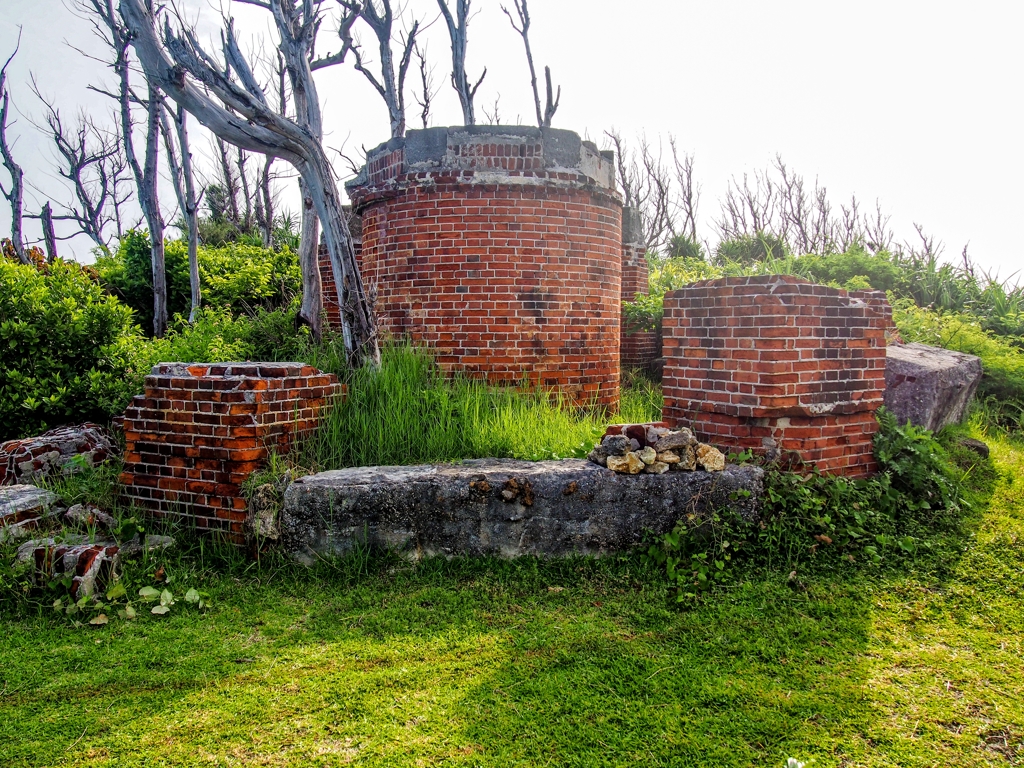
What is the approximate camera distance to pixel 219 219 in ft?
64.7

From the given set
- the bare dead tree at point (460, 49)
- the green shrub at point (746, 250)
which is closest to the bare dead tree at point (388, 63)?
the bare dead tree at point (460, 49)

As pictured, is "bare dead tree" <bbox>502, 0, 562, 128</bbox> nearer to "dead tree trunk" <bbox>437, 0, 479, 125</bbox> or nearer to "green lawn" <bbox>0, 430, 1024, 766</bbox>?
"dead tree trunk" <bbox>437, 0, 479, 125</bbox>

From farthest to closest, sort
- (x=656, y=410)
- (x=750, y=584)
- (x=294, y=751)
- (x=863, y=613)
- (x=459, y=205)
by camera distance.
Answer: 1. (x=656, y=410)
2. (x=459, y=205)
3. (x=750, y=584)
4. (x=863, y=613)
5. (x=294, y=751)

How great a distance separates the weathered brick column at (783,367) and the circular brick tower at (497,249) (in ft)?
5.97

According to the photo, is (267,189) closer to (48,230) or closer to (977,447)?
(48,230)

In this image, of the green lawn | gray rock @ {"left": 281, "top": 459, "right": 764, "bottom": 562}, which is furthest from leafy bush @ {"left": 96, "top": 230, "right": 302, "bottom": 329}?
the green lawn

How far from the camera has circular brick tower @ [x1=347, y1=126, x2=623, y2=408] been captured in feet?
20.3

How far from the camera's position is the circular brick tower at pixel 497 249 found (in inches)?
Answer: 243

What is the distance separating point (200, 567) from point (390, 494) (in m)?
1.31

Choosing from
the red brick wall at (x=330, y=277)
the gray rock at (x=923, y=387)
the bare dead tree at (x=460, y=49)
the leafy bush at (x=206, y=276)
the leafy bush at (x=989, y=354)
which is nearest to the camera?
the gray rock at (x=923, y=387)

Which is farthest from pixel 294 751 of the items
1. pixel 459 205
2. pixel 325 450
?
pixel 459 205

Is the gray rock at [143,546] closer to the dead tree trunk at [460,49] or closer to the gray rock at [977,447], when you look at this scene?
the gray rock at [977,447]

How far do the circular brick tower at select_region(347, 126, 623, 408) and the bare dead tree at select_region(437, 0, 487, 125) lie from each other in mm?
14201

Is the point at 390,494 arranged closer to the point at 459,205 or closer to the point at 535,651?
the point at 535,651
